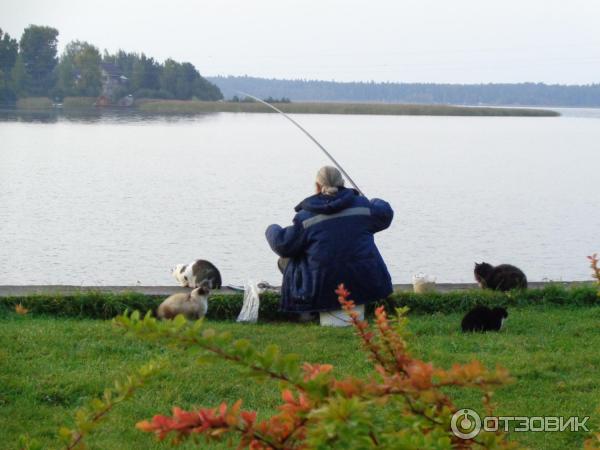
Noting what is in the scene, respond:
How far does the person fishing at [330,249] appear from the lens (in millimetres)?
6152

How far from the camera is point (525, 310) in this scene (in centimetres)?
648

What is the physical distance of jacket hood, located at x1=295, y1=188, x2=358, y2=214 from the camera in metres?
6.18

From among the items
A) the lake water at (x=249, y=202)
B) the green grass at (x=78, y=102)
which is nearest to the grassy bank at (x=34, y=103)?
the green grass at (x=78, y=102)

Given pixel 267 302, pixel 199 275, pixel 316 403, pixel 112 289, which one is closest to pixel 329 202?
pixel 267 302

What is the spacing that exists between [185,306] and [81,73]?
4214 centimetres

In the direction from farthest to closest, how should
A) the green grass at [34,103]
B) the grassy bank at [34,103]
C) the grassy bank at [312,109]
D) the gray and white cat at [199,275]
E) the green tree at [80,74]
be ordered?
the grassy bank at [312,109] → the green grass at [34,103] → the grassy bank at [34,103] → the green tree at [80,74] → the gray and white cat at [199,275]

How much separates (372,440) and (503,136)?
35.6m

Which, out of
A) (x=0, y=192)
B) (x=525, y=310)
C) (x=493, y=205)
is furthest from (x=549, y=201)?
(x=525, y=310)

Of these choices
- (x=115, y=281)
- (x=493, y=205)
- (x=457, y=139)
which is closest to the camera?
(x=115, y=281)

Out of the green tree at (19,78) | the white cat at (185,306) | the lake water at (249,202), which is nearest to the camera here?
the white cat at (185,306)

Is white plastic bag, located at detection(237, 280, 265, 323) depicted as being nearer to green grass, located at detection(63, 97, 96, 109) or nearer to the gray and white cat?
the gray and white cat

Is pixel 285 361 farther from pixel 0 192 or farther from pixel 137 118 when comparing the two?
pixel 137 118

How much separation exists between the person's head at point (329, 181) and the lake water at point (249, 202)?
11.7ft

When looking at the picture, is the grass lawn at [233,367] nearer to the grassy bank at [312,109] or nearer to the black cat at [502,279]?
the black cat at [502,279]
